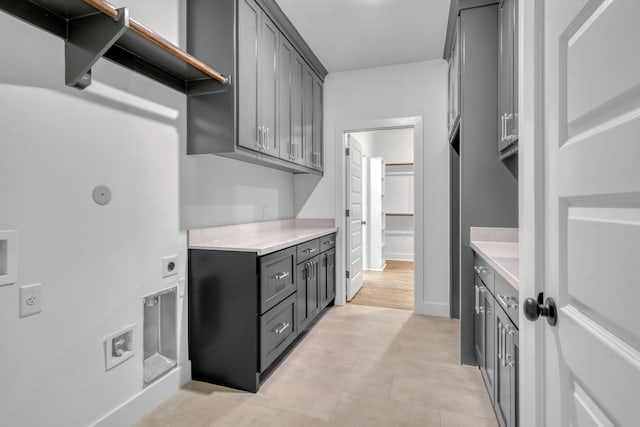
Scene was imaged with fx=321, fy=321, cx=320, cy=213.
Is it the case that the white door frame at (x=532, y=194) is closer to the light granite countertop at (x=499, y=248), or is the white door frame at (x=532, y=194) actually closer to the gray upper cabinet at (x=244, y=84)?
the light granite countertop at (x=499, y=248)

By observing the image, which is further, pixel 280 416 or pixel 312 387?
pixel 312 387

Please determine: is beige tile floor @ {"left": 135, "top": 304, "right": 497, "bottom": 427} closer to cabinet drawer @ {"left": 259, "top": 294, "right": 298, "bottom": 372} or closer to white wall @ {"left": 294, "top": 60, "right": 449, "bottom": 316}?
cabinet drawer @ {"left": 259, "top": 294, "right": 298, "bottom": 372}

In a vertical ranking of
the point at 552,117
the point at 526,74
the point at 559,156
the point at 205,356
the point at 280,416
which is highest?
the point at 526,74

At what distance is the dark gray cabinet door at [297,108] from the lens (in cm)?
294

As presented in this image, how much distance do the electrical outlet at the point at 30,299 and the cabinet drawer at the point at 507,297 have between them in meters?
1.90

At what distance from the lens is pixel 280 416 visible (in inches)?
69.0

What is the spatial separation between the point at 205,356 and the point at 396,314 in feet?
6.64

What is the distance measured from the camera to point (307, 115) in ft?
10.7

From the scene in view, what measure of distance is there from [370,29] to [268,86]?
1.11 metres

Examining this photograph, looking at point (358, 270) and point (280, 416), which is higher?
point (358, 270)

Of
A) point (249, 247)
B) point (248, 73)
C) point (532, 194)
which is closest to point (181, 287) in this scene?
point (249, 247)

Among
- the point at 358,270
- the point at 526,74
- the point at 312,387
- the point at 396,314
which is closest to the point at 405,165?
the point at 358,270

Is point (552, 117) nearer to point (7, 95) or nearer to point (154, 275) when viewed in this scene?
point (7, 95)

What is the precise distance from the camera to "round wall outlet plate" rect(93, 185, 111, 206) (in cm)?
152
